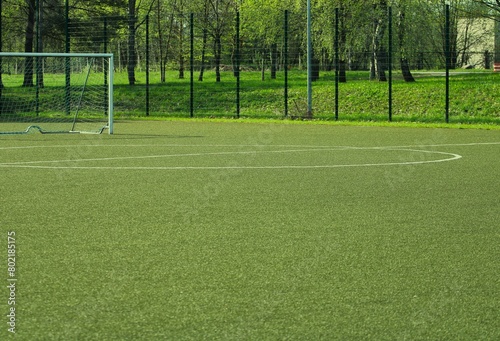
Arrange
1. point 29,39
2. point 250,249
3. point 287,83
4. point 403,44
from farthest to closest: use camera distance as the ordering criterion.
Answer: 1. point 403,44
2. point 29,39
3. point 287,83
4. point 250,249

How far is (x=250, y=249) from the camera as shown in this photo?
233 inches

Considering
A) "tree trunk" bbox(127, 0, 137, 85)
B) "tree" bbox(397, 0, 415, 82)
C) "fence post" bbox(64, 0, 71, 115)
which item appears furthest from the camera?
"tree" bbox(397, 0, 415, 82)

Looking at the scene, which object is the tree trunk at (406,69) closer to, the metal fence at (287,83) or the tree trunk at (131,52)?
the metal fence at (287,83)

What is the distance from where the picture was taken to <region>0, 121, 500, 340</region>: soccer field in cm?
415

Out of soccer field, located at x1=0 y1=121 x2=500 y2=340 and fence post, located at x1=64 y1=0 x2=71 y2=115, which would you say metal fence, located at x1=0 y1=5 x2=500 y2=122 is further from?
soccer field, located at x1=0 y1=121 x2=500 y2=340

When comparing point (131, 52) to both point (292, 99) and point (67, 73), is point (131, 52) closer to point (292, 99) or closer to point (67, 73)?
point (292, 99)

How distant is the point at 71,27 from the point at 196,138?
Result: 10.8 m

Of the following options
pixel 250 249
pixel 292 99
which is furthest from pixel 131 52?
pixel 250 249

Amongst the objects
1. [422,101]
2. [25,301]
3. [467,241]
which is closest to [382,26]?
[422,101]

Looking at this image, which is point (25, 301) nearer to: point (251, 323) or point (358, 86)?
point (251, 323)

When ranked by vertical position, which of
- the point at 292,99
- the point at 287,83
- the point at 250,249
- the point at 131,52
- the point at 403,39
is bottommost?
the point at 250,249

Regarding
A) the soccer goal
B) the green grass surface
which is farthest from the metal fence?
the soccer goal

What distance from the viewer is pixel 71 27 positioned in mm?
26734

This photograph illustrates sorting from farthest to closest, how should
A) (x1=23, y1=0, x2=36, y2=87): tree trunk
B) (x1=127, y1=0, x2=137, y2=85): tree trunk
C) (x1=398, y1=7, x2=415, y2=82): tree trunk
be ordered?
(x1=398, y1=7, x2=415, y2=82): tree trunk, (x1=127, y1=0, x2=137, y2=85): tree trunk, (x1=23, y1=0, x2=36, y2=87): tree trunk
